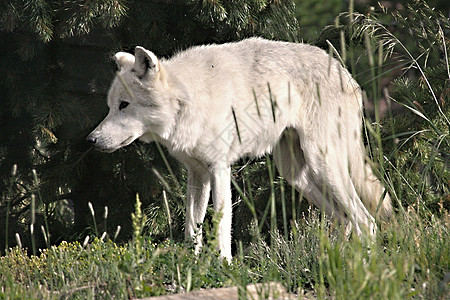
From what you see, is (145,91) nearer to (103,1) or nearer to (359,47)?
(103,1)

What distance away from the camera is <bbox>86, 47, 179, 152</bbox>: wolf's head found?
452cm

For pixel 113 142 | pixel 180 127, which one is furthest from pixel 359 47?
pixel 113 142

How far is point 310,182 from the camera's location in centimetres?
538

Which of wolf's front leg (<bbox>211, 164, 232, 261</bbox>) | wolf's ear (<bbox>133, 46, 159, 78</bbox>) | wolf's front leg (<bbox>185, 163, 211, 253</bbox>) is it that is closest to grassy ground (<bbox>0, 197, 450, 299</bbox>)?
wolf's front leg (<bbox>211, 164, 232, 261</bbox>)

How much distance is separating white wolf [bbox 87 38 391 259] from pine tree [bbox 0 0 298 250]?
652mm

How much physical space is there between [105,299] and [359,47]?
4.11m

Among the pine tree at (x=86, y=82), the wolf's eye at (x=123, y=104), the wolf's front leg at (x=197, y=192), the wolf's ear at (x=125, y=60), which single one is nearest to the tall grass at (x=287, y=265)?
the wolf's front leg at (x=197, y=192)

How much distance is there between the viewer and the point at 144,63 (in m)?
4.57

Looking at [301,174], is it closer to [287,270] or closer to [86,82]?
[287,270]

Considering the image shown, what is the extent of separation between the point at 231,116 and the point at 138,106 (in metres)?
0.71

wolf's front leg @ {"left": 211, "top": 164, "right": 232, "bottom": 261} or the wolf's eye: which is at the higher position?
the wolf's eye

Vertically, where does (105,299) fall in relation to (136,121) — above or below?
below

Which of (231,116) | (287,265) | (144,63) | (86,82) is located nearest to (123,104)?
(144,63)

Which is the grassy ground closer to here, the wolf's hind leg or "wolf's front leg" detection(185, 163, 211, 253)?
"wolf's front leg" detection(185, 163, 211, 253)
